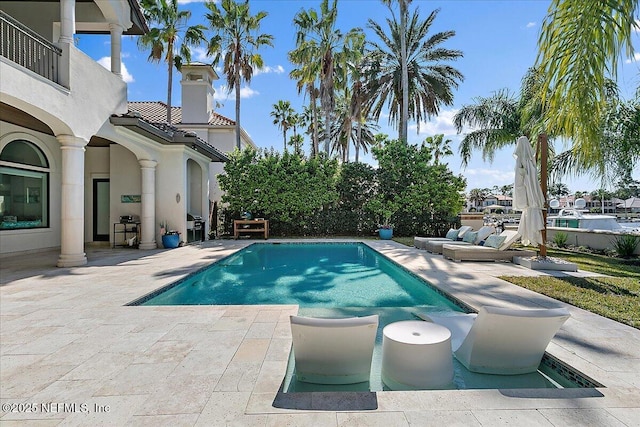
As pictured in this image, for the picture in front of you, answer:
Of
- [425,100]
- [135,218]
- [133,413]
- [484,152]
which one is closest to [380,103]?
[425,100]

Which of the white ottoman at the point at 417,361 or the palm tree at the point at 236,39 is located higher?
the palm tree at the point at 236,39

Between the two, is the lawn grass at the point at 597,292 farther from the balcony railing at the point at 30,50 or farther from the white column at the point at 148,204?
the white column at the point at 148,204

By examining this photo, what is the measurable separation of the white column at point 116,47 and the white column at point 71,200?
2.87 metres

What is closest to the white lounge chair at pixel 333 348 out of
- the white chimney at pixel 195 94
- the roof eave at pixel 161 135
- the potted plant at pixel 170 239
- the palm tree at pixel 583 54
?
the palm tree at pixel 583 54

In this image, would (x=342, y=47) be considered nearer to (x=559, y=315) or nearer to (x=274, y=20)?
(x=274, y=20)

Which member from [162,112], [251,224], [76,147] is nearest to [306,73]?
[251,224]

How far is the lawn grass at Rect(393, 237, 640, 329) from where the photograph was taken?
4645mm

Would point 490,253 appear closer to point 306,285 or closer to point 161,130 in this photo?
point 306,285

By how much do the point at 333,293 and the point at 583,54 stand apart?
5.08m

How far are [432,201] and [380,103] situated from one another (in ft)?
24.3

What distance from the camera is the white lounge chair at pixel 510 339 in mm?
3057

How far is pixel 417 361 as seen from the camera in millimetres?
3045

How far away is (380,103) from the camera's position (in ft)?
67.1

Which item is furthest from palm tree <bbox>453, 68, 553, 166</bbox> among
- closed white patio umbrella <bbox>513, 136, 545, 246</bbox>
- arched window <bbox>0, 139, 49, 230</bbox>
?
arched window <bbox>0, 139, 49, 230</bbox>
